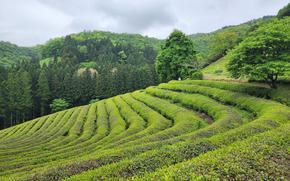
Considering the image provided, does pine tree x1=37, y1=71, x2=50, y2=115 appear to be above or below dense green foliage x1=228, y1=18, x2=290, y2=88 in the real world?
below

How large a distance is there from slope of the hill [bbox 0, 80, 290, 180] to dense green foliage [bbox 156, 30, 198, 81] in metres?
17.1

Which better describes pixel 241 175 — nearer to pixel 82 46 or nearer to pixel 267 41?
pixel 267 41

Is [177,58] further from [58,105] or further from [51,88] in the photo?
[51,88]

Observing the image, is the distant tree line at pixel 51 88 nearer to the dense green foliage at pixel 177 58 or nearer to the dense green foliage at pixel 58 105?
the dense green foliage at pixel 58 105

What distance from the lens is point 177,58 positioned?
63.9m

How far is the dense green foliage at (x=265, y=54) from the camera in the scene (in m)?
28.6

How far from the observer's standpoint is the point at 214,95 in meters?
35.8

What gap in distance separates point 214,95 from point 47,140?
22.3m

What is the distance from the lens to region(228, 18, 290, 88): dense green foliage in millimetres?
28608

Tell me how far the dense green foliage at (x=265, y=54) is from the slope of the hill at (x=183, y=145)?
302cm

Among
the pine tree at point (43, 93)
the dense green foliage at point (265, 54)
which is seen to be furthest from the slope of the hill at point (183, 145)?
the pine tree at point (43, 93)

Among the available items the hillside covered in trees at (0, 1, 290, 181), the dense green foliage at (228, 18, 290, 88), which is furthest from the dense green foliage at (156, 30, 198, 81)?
the dense green foliage at (228, 18, 290, 88)

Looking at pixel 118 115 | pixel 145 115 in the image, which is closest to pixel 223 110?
pixel 145 115

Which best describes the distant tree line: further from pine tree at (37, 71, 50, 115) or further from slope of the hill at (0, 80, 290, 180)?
slope of the hill at (0, 80, 290, 180)
